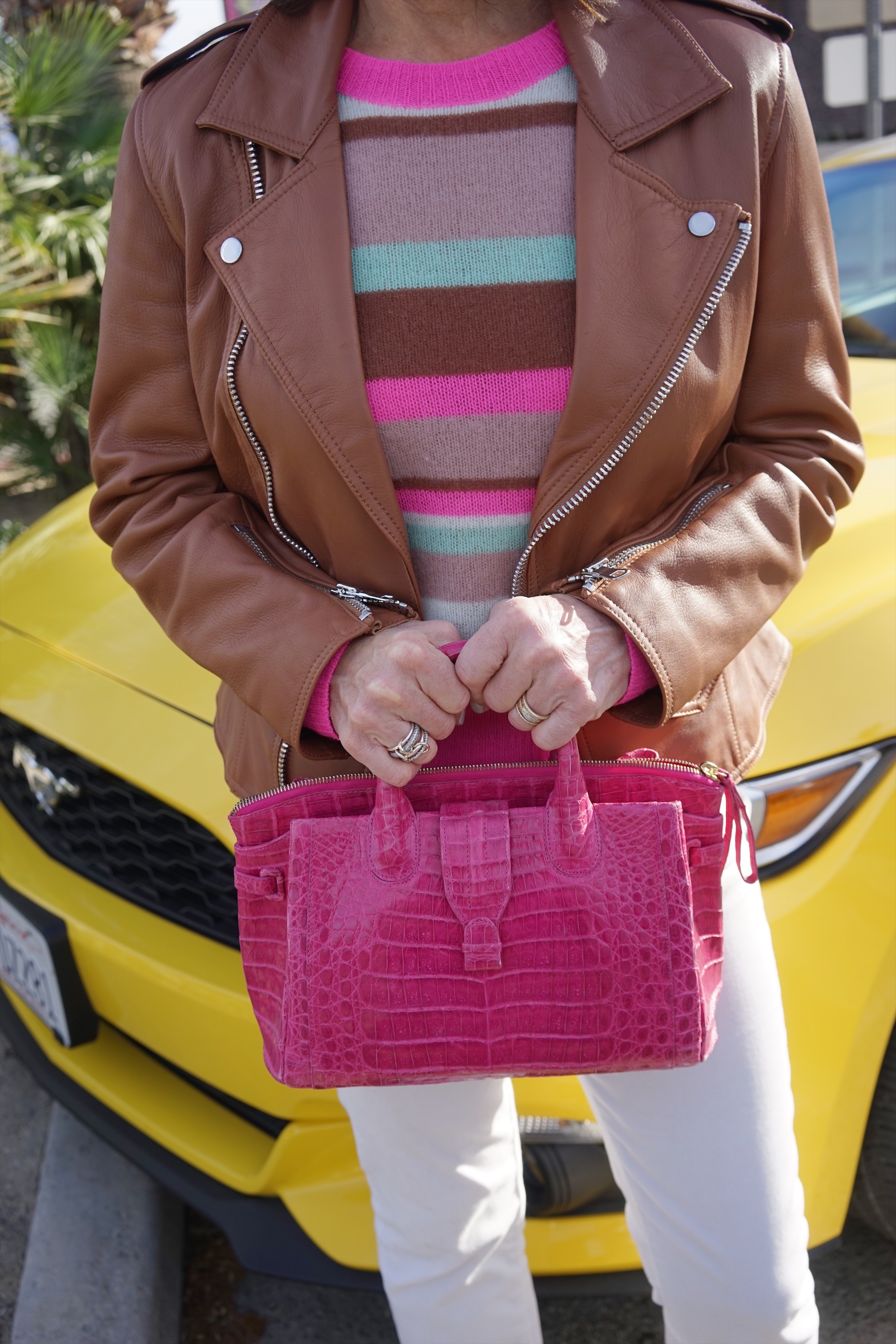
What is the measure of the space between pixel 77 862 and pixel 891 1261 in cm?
158

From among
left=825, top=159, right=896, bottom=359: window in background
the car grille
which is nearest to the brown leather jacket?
the car grille

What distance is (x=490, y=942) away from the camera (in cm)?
110

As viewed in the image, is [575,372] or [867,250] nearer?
[575,372]

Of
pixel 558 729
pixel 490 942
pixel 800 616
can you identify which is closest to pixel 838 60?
pixel 800 616

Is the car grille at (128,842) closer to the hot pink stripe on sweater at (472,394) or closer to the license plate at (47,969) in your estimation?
the license plate at (47,969)

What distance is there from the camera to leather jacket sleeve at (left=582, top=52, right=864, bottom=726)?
1183 mm

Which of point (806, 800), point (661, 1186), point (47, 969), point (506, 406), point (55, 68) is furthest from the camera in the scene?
point (55, 68)

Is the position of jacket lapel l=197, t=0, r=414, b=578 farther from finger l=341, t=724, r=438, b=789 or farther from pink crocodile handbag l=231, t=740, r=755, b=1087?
pink crocodile handbag l=231, t=740, r=755, b=1087

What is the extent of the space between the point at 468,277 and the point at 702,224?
24 centimetres

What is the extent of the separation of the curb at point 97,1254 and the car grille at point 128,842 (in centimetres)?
49

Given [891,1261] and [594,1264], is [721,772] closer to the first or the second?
[594,1264]

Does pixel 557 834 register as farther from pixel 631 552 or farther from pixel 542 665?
pixel 631 552

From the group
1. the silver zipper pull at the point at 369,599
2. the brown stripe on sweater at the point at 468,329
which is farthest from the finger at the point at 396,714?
the brown stripe on sweater at the point at 468,329

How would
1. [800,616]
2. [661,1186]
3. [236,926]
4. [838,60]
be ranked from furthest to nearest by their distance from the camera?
[838,60], [236,926], [800,616], [661,1186]
